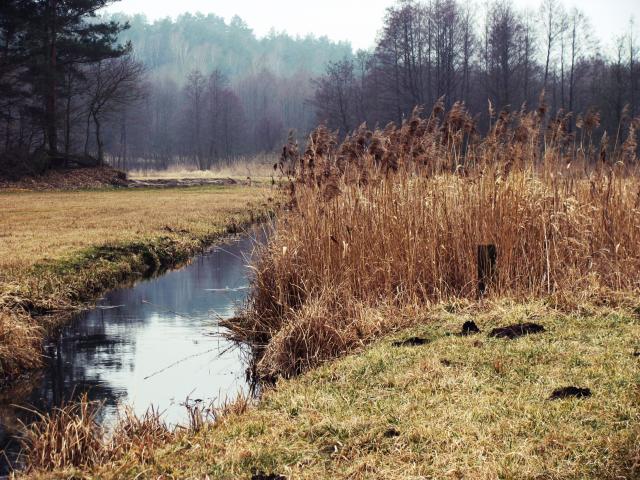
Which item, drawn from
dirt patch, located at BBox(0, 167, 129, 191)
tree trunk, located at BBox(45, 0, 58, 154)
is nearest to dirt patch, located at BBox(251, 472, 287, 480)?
dirt patch, located at BBox(0, 167, 129, 191)

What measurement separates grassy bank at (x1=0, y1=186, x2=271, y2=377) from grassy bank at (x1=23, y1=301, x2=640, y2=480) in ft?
10.1

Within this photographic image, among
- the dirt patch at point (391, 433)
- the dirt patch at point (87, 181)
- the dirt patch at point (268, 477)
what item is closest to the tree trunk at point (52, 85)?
the dirt patch at point (87, 181)

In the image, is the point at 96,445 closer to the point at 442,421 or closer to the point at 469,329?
the point at 442,421

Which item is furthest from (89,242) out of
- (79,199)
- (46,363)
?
(79,199)

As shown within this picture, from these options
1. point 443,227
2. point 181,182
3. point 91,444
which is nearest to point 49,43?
point 181,182

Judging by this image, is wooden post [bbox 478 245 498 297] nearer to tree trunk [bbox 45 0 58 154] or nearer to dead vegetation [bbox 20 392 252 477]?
dead vegetation [bbox 20 392 252 477]

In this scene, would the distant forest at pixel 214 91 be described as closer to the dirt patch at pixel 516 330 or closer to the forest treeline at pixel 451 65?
the forest treeline at pixel 451 65

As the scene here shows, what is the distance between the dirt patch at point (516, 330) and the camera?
16.7ft

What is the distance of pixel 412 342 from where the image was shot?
5.27 m

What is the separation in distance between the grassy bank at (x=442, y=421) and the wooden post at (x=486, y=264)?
1536mm

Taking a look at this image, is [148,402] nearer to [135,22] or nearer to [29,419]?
[29,419]

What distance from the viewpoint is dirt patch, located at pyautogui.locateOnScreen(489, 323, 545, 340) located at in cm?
510

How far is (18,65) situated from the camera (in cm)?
2852

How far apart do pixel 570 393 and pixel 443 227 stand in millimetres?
3104
